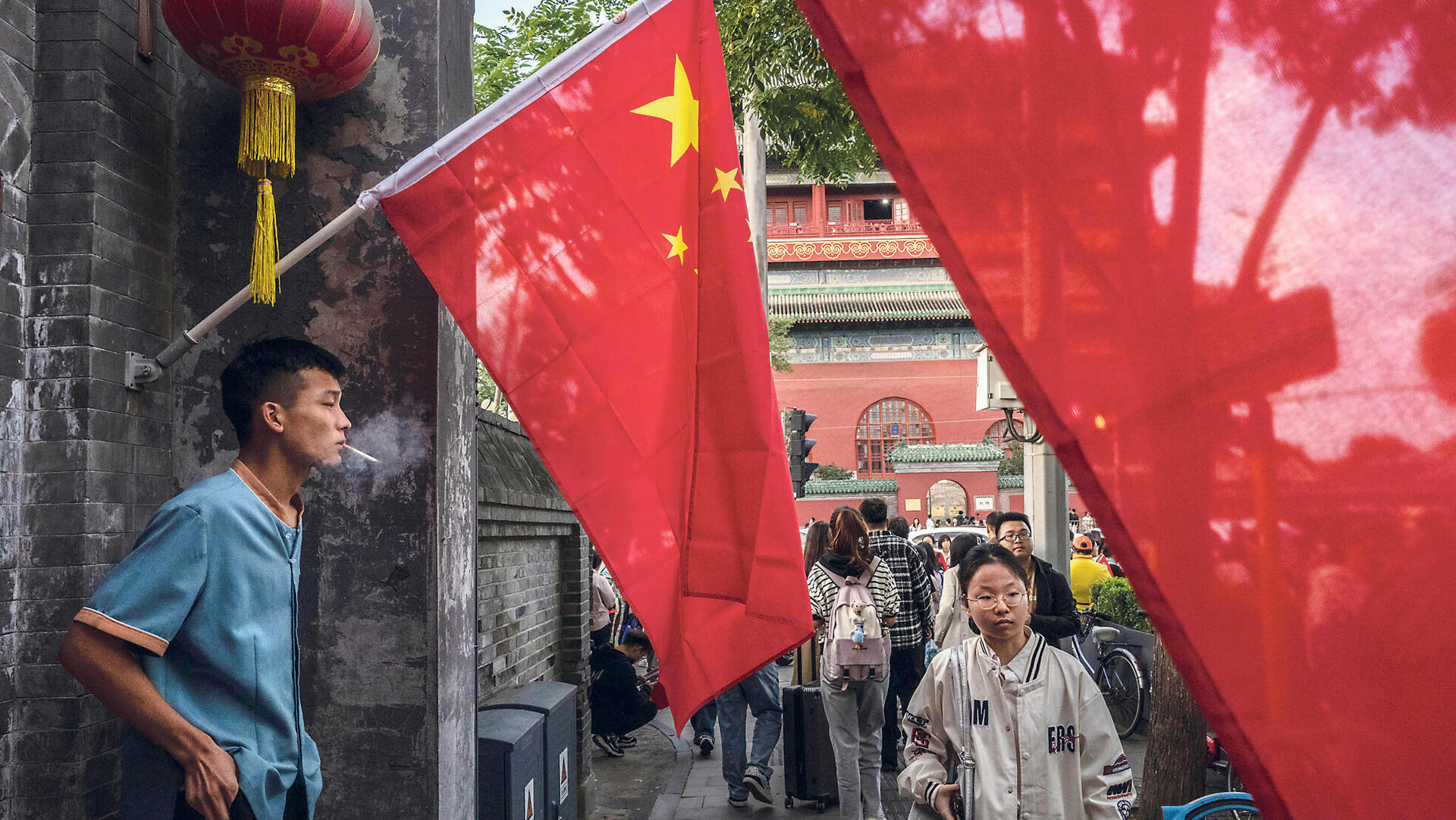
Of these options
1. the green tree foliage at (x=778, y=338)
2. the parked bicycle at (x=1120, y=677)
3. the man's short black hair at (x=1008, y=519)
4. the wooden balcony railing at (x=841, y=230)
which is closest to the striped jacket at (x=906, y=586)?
the man's short black hair at (x=1008, y=519)

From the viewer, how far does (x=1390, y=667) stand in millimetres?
1283

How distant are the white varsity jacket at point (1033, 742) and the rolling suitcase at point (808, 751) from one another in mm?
3853

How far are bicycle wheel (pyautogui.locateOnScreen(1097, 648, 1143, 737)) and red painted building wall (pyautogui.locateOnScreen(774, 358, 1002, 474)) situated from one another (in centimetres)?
3204

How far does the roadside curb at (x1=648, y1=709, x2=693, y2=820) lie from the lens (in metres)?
6.95

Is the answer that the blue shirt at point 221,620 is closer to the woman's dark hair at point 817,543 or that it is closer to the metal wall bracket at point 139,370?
the metal wall bracket at point 139,370

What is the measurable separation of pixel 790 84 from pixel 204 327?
6221 millimetres

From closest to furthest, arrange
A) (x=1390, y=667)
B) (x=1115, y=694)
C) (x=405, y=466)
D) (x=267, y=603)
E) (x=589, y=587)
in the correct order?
(x=1390, y=667) < (x=267, y=603) < (x=405, y=466) < (x=589, y=587) < (x=1115, y=694)

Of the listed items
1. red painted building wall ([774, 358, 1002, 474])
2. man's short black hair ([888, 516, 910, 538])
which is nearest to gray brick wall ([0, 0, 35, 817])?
man's short black hair ([888, 516, 910, 538])

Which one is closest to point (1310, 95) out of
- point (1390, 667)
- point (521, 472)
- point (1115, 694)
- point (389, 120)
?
point (1390, 667)

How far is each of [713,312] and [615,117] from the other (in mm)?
658

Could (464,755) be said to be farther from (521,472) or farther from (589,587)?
(589,587)

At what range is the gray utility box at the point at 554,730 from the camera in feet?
15.6

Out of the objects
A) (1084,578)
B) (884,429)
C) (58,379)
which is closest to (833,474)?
(884,429)

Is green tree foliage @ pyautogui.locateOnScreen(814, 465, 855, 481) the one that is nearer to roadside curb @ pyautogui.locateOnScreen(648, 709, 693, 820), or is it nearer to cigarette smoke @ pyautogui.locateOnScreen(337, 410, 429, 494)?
roadside curb @ pyautogui.locateOnScreen(648, 709, 693, 820)
